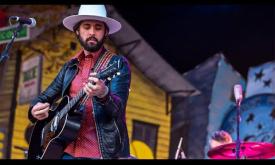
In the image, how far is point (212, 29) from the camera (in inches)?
262

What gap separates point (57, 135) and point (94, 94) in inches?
16.5

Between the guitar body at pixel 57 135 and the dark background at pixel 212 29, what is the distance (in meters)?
3.39

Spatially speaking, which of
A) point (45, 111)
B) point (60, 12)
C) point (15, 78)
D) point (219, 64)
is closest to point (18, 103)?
point (15, 78)

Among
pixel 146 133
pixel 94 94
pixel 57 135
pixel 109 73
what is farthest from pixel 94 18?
pixel 146 133

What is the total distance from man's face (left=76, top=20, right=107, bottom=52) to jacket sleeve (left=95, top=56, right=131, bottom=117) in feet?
0.63

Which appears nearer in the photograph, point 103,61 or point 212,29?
point 103,61

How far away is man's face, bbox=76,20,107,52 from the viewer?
3383 millimetres

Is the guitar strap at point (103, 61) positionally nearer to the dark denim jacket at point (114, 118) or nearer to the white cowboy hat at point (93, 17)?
the dark denim jacket at point (114, 118)

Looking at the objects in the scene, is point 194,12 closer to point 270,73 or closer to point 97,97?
point 270,73

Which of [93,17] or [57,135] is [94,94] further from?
[93,17]

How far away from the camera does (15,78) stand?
7.73m

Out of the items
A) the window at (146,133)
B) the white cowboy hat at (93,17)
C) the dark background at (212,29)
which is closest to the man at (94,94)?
the white cowboy hat at (93,17)

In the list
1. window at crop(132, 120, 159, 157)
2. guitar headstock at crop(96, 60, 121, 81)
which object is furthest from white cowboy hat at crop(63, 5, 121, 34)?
window at crop(132, 120, 159, 157)

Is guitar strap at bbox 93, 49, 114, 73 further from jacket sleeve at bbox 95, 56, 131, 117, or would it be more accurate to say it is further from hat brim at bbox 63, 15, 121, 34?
hat brim at bbox 63, 15, 121, 34
